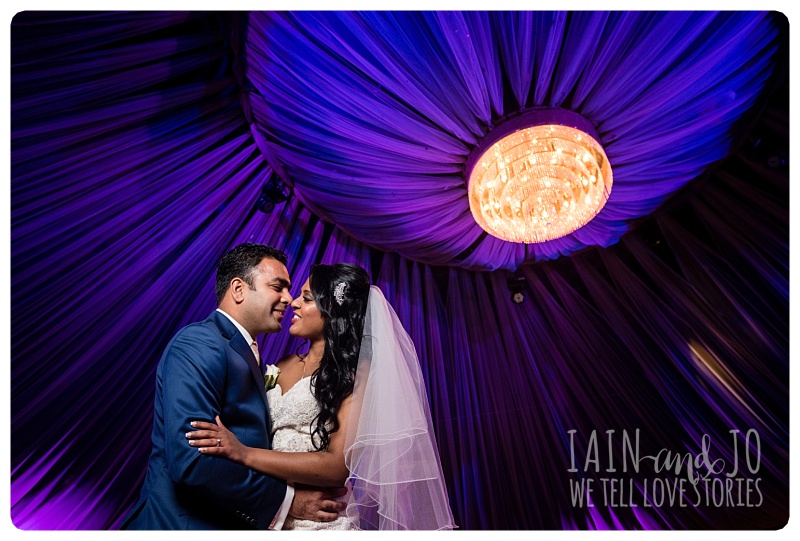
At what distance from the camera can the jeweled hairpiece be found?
278 centimetres

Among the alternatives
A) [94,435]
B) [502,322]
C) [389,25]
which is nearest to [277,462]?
[94,435]

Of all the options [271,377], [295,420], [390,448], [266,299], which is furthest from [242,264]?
[390,448]

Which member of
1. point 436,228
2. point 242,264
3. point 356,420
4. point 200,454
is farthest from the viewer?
point 436,228

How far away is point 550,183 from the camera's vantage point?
3045 millimetres

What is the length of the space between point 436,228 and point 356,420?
1.49 m

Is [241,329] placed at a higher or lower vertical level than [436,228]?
A: lower

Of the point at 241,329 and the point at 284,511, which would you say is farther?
the point at 241,329

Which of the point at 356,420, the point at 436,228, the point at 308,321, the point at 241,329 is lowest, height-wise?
the point at 356,420

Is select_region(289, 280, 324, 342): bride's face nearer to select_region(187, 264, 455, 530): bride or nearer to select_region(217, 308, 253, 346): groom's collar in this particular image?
select_region(187, 264, 455, 530): bride

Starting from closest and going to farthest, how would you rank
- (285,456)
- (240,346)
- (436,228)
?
(285,456), (240,346), (436,228)

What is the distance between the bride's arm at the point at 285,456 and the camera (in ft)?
6.73

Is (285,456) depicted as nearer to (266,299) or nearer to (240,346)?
(240,346)

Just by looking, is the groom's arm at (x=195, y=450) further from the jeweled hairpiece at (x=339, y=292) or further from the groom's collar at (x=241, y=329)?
the jeweled hairpiece at (x=339, y=292)

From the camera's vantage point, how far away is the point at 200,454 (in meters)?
2.02
